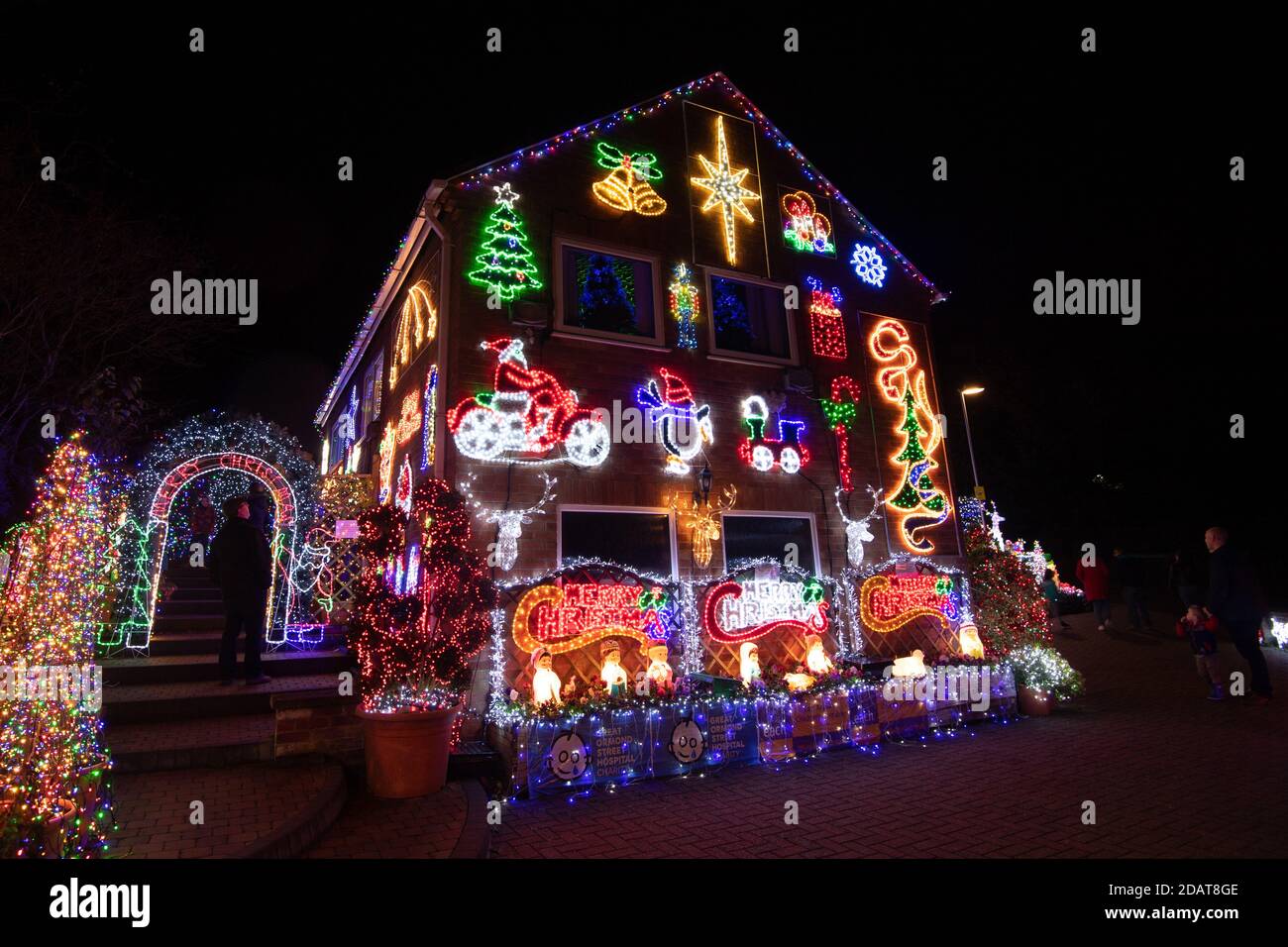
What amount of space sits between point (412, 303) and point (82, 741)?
780cm

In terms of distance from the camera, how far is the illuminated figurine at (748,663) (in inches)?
318

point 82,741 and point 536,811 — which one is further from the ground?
point 82,741

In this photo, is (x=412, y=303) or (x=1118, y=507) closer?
Answer: (x=412, y=303)

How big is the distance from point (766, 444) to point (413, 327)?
5.90m

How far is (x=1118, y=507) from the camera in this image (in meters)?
23.1

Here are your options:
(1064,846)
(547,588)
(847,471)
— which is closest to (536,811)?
(547,588)

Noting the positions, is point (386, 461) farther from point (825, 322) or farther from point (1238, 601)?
point (1238, 601)

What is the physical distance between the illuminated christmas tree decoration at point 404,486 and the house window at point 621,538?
2.56m

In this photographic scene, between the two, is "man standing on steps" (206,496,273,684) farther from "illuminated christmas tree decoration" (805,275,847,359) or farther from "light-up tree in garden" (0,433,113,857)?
"illuminated christmas tree decoration" (805,275,847,359)

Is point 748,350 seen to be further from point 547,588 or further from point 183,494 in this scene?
point 183,494

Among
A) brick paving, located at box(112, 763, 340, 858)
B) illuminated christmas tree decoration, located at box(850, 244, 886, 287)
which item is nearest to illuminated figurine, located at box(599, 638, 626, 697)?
brick paving, located at box(112, 763, 340, 858)

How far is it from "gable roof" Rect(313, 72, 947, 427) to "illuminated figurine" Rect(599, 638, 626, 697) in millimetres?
6370

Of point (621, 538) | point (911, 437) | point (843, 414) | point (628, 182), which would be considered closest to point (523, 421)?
point (621, 538)

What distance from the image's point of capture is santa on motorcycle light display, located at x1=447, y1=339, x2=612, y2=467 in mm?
7840
